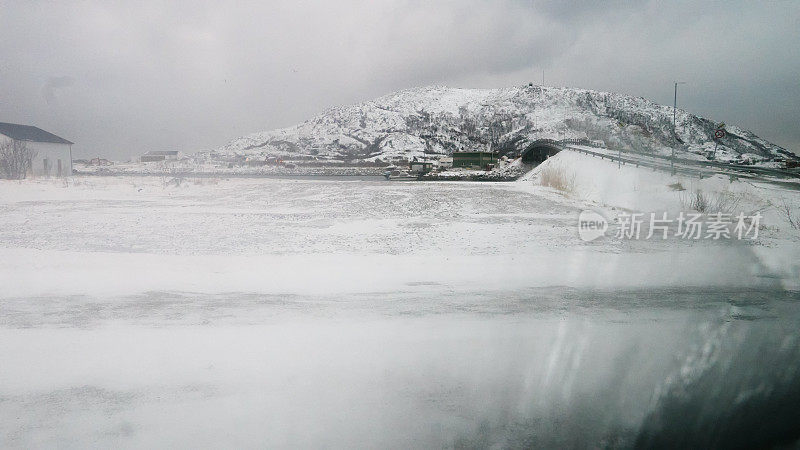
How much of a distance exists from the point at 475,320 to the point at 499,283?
242 cm

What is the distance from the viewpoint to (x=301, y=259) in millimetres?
11547

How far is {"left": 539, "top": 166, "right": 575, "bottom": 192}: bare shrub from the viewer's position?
3234cm

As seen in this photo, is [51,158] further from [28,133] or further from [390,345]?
[390,345]

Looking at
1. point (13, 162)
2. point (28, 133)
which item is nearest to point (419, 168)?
point (13, 162)

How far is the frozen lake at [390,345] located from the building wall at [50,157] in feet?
188

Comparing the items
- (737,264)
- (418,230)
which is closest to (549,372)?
(737,264)

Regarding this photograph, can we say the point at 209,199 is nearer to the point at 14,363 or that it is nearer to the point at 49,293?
the point at 49,293

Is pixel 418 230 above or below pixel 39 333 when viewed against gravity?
above

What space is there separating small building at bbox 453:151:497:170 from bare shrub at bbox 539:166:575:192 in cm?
5108

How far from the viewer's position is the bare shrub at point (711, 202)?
750 inches

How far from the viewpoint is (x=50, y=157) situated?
6219 cm

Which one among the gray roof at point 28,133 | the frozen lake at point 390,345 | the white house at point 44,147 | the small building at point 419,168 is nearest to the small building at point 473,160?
the small building at point 419,168

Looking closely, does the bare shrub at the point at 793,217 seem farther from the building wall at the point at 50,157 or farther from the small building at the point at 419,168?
the building wall at the point at 50,157

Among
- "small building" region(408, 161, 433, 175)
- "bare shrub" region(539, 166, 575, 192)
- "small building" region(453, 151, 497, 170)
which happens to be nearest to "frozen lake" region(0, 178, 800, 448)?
"bare shrub" region(539, 166, 575, 192)
